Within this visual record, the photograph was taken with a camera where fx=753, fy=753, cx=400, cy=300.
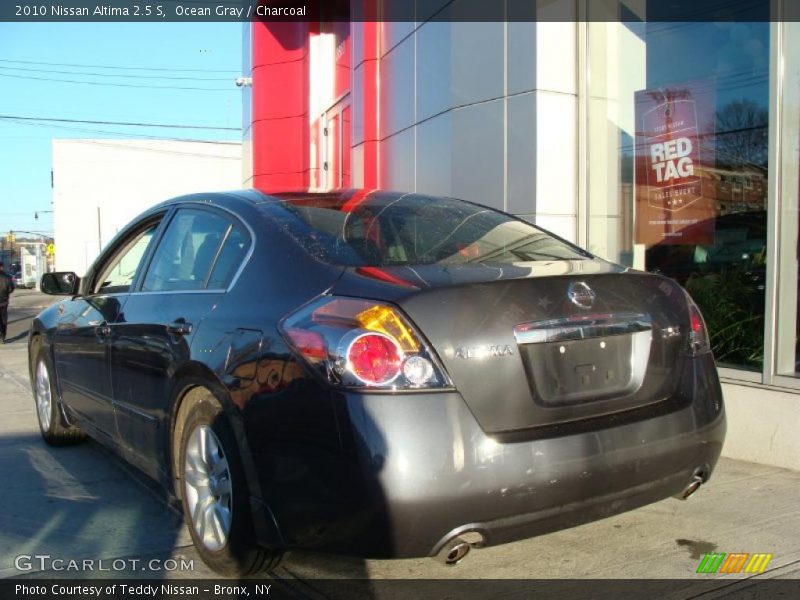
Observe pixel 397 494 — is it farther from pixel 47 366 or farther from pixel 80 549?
pixel 47 366

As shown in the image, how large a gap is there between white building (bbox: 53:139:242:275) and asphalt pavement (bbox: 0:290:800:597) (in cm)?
3739

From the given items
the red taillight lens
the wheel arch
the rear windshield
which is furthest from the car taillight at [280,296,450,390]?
the wheel arch

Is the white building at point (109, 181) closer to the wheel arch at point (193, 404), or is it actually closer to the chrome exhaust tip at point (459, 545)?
the wheel arch at point (193, 404)

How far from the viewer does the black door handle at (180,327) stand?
320 cm

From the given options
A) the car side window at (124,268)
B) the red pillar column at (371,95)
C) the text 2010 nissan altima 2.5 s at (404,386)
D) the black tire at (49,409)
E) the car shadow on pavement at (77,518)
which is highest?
the red pillar column at (371,95)

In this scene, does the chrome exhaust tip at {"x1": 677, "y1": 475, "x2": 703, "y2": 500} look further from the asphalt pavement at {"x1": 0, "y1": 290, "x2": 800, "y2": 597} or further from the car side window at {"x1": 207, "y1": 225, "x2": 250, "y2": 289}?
the car side window at {"x1": 207, "y1": 225, "x2": 250, "y2": 289}

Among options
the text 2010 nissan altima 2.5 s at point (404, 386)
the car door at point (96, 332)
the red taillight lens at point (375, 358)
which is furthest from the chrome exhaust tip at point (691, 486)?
the car door at point (96, 332)

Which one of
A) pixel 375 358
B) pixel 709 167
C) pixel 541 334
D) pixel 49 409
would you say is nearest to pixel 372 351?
pixel 375 358

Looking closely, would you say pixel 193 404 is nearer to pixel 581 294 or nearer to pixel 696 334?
pixel 581 294

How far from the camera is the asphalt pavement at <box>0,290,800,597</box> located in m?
3.21

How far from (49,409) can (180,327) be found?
2568 mm

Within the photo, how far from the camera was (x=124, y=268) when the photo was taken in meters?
5.07

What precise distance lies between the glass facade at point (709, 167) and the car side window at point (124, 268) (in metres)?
3.85

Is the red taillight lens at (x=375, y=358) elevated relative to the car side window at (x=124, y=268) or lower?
lower
